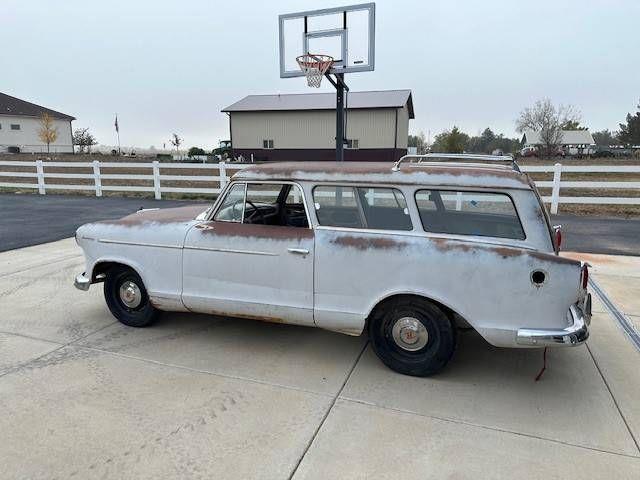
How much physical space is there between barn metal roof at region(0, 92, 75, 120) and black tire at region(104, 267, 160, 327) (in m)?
62.9

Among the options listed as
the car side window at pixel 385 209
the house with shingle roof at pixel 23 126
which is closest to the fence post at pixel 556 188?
the car side window at pixel 385 209

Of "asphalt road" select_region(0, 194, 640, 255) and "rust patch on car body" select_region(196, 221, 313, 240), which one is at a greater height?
"rust patch on car body" select_region(196, 221, 313, 240)

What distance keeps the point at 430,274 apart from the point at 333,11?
9.75m

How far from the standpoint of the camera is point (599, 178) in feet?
73.9

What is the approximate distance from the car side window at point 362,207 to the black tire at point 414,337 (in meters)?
0.64

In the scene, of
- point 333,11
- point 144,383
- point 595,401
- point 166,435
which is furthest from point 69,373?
point 333,11

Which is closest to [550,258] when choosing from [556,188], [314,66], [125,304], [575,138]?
[125,304]

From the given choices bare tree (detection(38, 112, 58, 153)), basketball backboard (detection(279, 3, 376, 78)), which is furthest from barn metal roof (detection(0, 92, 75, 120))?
basketball backboard (detection(279, 3, 376, 78))

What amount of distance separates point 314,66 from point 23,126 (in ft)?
194

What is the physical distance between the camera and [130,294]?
4559 millimetres

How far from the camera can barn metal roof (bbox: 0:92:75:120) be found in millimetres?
55281

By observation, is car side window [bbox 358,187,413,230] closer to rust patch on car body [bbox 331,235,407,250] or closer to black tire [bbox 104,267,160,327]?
rust patch on car body [bbox 331,235,407,250]

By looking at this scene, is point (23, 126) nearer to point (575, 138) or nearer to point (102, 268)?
point (102, 268)

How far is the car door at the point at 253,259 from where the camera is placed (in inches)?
147
